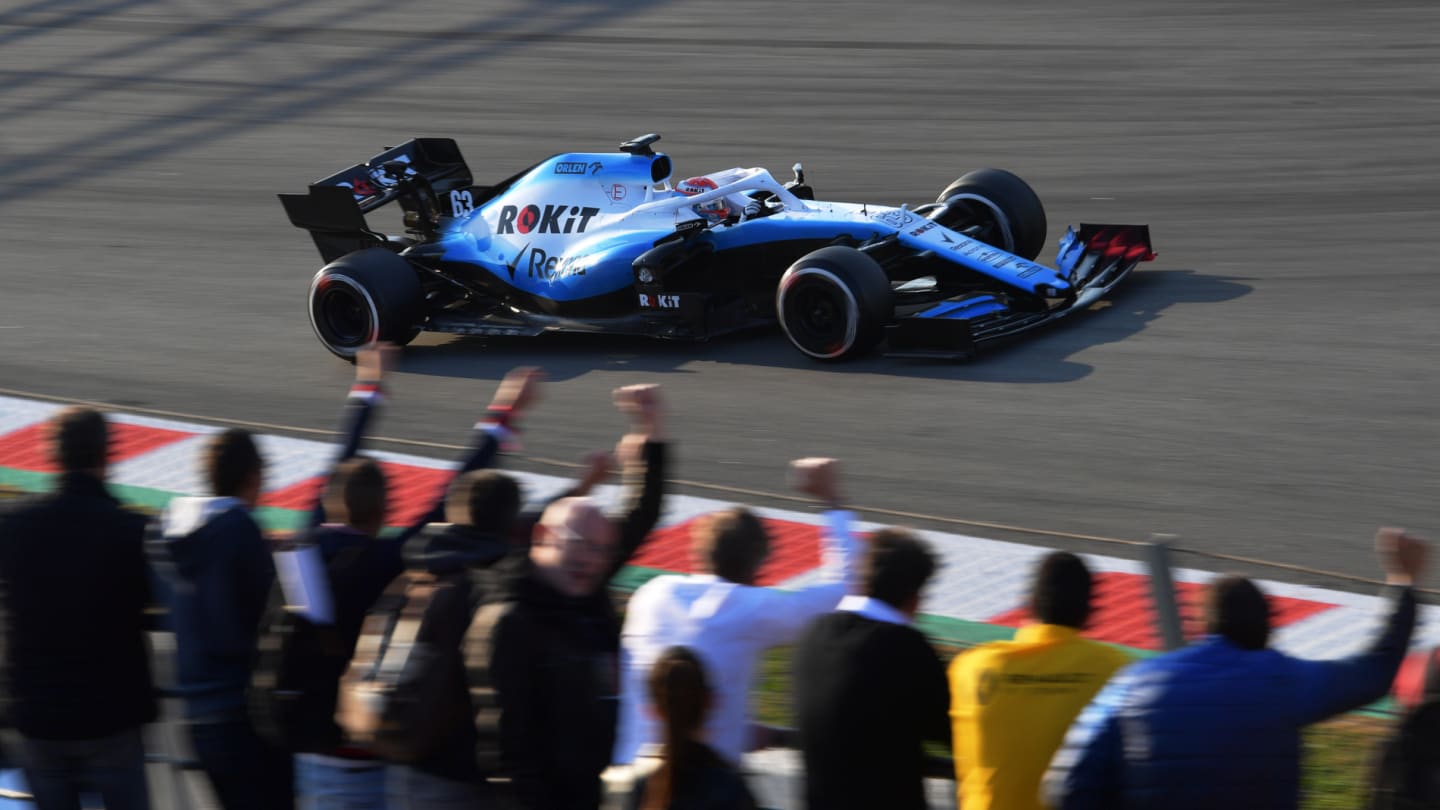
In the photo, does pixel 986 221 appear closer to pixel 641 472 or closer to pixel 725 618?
pixel 641 472

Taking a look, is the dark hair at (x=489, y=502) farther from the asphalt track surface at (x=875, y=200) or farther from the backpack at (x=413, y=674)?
the asphalt track surface at (x=875, y=200)

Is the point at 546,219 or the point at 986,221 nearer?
the point at 546,219

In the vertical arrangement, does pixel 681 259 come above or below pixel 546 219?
below

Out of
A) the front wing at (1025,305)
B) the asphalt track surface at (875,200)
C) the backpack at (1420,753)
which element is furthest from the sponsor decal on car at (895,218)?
the backpack at (1420,753)

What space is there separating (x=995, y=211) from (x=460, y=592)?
8.45 m

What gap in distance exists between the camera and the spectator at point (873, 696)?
4.00m

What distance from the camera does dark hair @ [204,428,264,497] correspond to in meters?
4.79

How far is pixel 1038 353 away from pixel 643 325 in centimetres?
245

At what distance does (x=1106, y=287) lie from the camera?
1170cm

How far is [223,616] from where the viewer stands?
15.7 feet

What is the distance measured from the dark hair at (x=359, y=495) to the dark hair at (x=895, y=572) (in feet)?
4.17

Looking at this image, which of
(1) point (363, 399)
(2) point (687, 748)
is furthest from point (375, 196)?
(2) point (687, 748)

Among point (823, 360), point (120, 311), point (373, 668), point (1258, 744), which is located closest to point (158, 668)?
point (373, 668)

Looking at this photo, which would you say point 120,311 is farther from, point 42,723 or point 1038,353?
point 42,723
